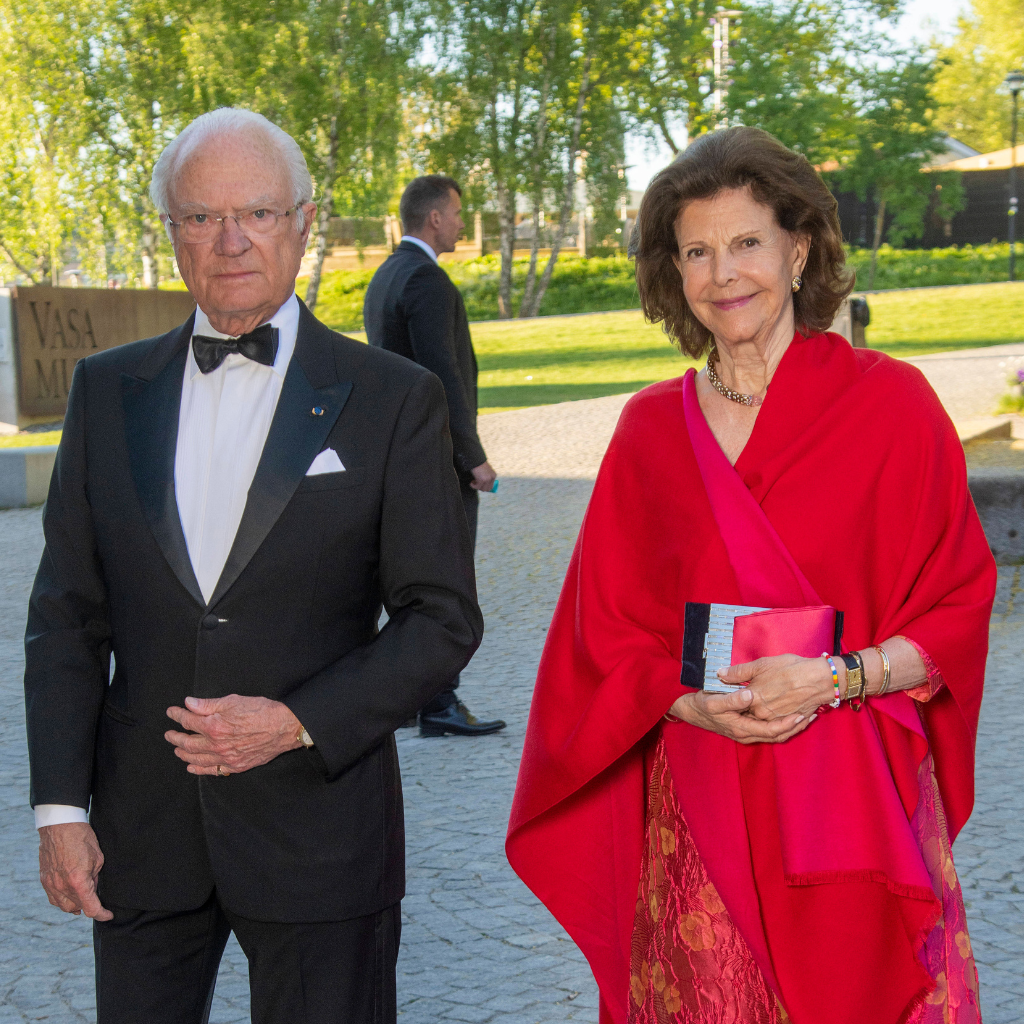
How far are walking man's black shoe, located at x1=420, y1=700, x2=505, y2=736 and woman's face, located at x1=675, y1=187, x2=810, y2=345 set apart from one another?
383 cm

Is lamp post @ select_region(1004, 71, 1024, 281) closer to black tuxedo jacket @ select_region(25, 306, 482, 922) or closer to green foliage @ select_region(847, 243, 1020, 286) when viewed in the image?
green foliage @ select_region(847, 243, 1020, 286)

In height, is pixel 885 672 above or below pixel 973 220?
below

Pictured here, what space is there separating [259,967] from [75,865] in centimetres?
37

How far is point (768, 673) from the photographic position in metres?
2.39

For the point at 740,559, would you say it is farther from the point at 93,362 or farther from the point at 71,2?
the point at 71,2

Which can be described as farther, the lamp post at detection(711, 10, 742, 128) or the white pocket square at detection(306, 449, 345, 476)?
Answer: the lamp post at detection(711, 10, 742, 128)

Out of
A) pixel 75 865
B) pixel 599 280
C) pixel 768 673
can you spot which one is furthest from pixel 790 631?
pixel 599 280

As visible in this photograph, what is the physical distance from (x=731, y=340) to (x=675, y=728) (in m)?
0.84

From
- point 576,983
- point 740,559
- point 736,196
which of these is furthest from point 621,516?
point 576,983

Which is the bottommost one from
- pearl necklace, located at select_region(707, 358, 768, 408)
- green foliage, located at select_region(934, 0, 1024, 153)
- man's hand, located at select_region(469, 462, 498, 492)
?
man's hand, located at select_region(469, 462, 498, 492)

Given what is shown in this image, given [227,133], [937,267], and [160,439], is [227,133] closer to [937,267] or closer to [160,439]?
[160,439]

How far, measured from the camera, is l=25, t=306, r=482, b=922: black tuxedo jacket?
219 centimetres

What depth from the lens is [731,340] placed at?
2.74m

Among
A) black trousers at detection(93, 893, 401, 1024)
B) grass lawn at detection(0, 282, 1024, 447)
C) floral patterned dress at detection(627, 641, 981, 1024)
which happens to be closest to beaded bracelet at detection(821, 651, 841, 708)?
floral patterned dress at detection(627, 641, 981, 1024)
